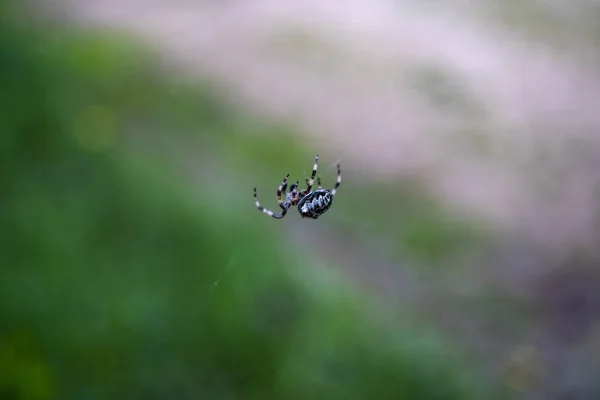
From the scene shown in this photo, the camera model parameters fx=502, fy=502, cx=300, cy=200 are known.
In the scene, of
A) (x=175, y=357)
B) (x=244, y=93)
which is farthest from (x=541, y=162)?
(x=175, y=357)

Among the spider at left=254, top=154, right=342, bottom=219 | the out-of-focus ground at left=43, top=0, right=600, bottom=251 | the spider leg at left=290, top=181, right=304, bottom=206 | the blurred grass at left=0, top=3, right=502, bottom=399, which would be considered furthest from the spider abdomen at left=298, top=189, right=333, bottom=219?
the out-of-focus ground at left=43, top=0, right=600, bottom=251

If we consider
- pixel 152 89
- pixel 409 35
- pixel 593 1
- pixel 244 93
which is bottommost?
pixel 152 89

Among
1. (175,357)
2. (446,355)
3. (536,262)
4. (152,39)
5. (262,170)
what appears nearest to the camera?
(175,357)

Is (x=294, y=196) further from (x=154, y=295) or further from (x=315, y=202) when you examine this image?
(x=154, y=295)

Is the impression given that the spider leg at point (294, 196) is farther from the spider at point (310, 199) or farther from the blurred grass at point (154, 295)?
the blurred grass at point (154, 295)

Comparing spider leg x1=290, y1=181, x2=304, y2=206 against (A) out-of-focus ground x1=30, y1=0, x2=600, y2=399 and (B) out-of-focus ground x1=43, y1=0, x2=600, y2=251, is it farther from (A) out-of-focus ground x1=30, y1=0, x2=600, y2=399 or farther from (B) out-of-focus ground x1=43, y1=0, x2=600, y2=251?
(B) out-of-focus ground x1=43, y1=0, x2=600, y2=251

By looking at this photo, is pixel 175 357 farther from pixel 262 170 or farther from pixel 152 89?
pixel 152 89

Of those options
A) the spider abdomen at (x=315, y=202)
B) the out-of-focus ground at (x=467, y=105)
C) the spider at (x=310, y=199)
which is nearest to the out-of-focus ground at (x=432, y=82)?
the out-of-focus ground at (x=467, y=105)
